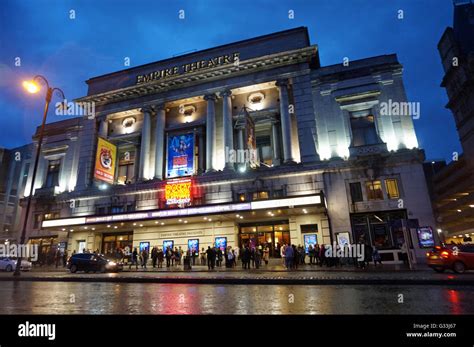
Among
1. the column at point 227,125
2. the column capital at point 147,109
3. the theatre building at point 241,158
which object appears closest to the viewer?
the theatre building at point 241,158

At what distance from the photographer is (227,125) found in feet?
100

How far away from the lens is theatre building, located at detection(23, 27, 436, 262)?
24406 mm

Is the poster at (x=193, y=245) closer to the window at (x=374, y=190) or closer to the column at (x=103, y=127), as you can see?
the window at (x=374, y=190)

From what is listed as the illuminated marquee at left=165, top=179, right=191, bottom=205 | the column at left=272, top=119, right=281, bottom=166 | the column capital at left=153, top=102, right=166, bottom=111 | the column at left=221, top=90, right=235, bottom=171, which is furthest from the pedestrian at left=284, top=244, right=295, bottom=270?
the column capital at left=153, top=102, right=166, bottom=111

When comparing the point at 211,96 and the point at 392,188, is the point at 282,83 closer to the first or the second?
the point at 211,96

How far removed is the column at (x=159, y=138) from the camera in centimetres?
3127

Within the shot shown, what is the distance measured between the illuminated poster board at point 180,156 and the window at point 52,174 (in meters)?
16.4

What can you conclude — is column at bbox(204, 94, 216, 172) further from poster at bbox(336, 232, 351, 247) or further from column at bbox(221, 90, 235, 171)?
poster at bbox(336, 232, 351, 247)

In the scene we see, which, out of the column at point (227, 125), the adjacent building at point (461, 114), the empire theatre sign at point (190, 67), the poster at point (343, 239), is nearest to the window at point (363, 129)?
the poster at point (343, 239)

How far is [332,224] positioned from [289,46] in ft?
65.2

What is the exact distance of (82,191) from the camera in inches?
1278

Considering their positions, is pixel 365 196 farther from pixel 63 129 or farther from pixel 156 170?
pixel 63 129

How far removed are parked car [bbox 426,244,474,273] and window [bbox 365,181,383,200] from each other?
30.8 ft

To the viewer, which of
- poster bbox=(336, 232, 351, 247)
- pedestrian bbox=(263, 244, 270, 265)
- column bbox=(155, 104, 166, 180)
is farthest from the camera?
column bbox=(155, 104, 166, 180)
